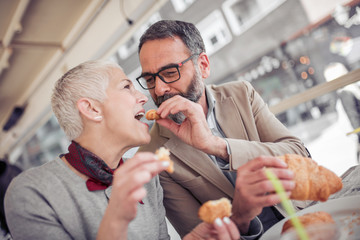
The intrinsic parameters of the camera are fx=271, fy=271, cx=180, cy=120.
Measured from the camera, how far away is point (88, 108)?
1409 millimetres

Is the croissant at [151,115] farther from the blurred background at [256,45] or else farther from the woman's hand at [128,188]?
the woman's hand at [128,188]

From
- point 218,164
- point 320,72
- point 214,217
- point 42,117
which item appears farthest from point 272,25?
point 42,117

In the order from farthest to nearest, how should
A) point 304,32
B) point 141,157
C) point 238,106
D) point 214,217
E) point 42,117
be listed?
point 42,117, point 304,32, point 238,106, point 214,217, point 141,157

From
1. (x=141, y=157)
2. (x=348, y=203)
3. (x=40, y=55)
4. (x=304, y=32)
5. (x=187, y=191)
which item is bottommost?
(x=348, y=203)

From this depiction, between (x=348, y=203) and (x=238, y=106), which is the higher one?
(x=238, y=106)

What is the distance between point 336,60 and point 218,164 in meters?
2.05

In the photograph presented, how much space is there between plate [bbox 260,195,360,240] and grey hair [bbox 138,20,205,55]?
4.01 feet

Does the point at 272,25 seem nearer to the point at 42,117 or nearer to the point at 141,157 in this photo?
the point at 141,157

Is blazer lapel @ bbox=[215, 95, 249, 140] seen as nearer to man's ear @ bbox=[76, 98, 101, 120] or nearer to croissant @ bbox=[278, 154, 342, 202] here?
croissant @ bbox=[278, 154, 342, 202]

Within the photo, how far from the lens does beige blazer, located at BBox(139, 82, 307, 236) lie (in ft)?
4.76

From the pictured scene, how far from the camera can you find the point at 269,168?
3.22 feet

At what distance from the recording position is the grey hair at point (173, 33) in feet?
5.93

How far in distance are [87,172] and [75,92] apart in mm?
418

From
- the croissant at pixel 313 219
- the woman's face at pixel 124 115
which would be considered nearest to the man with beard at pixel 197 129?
the woman's face at pixel 124 115
